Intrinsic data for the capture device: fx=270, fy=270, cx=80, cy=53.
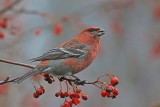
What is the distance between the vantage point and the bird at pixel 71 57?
3768mm

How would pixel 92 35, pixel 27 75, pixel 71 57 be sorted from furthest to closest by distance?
1. pixel 92 35
2. pixel 71 57
3. pixel 27 75

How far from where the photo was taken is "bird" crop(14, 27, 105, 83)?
377cm

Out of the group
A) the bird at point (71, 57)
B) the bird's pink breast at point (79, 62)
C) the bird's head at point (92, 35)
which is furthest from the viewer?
the bird's head at point (92, 35)

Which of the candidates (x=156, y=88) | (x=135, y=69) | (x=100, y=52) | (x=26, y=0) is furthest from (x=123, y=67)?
(x=26, y=0)

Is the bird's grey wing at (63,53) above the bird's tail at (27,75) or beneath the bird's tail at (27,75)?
above

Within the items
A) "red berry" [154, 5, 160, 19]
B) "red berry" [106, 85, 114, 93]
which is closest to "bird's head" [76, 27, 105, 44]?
"red berry" [106, 85, 114, 93]

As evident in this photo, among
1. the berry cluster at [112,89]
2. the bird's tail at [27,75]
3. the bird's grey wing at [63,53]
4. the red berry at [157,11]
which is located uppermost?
the red berry at [157,11]

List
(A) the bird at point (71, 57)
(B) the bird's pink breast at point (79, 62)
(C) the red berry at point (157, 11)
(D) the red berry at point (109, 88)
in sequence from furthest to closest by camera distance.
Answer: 1. (C) the red berry at point (157, 11)
2. (B) the bird's pink breast at point (79, 62)
3. (A) the bird at point (71, 57)
4. (D) the red berry at point (109, 88)

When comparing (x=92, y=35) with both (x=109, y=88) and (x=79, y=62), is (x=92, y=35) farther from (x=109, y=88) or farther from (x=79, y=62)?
(x=109, y=88)

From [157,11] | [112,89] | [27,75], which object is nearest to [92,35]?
[27,75]

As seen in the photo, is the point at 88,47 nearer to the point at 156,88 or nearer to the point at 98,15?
the point at 98,15

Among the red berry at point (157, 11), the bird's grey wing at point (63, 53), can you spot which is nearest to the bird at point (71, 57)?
the bird's grey wing at point (63, 53)

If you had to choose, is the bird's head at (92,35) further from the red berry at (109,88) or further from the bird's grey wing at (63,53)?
the red berry at (109,88)

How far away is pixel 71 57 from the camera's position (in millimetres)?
4074
